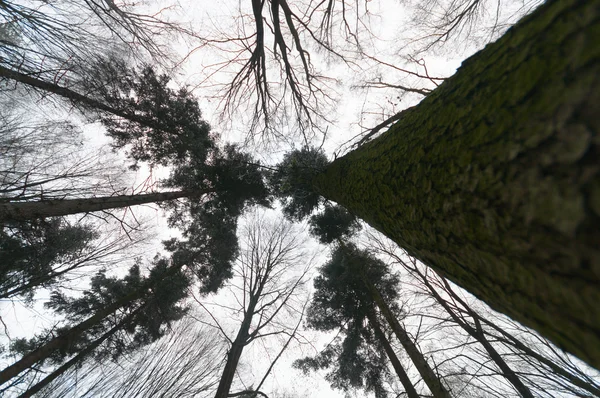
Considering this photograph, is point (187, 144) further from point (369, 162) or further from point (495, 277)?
point (495, 277)

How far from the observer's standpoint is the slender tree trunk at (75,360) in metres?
4.88

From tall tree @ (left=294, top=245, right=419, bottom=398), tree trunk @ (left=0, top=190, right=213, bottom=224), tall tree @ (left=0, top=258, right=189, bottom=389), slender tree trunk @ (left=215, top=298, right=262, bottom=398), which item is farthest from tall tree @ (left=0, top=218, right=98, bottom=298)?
tall tree @ (left=294, top=245, right=419, bottom=398)

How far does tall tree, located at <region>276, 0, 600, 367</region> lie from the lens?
44cm

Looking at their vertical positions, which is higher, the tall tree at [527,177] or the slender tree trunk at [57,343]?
the slender tree trunk at [57,343]

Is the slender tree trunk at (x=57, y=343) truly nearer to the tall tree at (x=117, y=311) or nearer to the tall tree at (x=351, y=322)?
the tall tree at (x=117, y=311)

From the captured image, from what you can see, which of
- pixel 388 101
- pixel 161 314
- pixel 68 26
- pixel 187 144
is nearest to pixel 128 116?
pixel 187 144

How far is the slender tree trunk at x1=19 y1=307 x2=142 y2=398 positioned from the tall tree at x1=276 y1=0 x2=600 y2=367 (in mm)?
8133

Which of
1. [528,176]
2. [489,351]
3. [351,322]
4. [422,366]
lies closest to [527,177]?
[528,176]

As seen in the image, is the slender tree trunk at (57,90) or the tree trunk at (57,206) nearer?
the tree trunk at (57,206)

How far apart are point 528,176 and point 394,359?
7.10 m

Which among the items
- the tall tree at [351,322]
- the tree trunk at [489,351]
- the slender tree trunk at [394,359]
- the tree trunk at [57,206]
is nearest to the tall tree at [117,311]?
the tree trunk at [57,206]

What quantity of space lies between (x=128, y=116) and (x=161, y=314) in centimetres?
592

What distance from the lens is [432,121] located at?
1113 mm

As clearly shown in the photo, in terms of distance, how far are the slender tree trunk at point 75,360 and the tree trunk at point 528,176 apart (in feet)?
26.7
